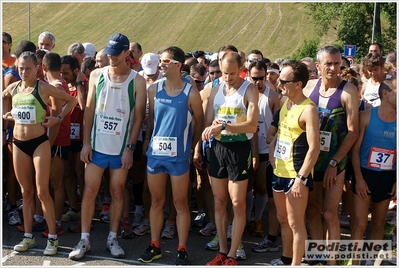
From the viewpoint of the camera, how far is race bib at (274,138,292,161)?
529 cm

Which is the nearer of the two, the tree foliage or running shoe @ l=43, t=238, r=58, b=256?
running shoe @ l=43, t=238, r=58, b=256

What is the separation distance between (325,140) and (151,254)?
7.37ft

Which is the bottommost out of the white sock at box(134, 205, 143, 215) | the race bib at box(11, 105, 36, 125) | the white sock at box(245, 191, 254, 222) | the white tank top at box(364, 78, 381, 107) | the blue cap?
the white sock at box(134, 205, 143, 215)

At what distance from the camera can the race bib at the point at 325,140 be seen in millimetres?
5477

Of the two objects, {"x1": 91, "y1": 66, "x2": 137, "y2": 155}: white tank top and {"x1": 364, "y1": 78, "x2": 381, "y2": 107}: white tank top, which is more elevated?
{"x1": 364, "y1": 78, "x2": 381, "y2": 107}: white tank top

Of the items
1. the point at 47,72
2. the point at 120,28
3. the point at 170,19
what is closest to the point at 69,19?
the point at 120,28

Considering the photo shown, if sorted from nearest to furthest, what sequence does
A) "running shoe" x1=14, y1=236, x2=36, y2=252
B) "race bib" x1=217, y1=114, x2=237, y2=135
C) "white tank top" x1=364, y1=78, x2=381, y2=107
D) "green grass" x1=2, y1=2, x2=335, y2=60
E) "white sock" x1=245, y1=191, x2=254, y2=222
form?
"race bib" x1=217, y1=114, x2=237, y2=135 < "running shoe" x1=14, y1=236, x2=36, y2=252 < "white sock" x1=245, y1=191, x2=254, y2=222 < "white tank top" x1=364, y1=78, x2=381, y2=107 < "green grass" x1=2, y1=2, x2=335, y2=60

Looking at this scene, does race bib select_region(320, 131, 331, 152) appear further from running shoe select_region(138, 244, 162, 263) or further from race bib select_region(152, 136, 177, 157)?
running shoe select_region(138, 244, 162, 263)

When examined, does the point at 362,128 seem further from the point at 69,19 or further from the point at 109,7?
the point at 109,7

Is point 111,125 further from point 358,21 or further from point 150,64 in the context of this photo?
point 358,21

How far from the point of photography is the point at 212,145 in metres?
5.88

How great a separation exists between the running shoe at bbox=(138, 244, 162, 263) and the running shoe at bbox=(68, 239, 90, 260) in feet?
2.03

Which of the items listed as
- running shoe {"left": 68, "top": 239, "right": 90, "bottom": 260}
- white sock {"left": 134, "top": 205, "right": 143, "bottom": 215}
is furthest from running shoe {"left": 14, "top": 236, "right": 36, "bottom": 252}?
white sock {"left": 134, "top": 205, "right": 143, "bottom": 215}

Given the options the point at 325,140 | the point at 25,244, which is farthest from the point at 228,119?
the point at 25,244
